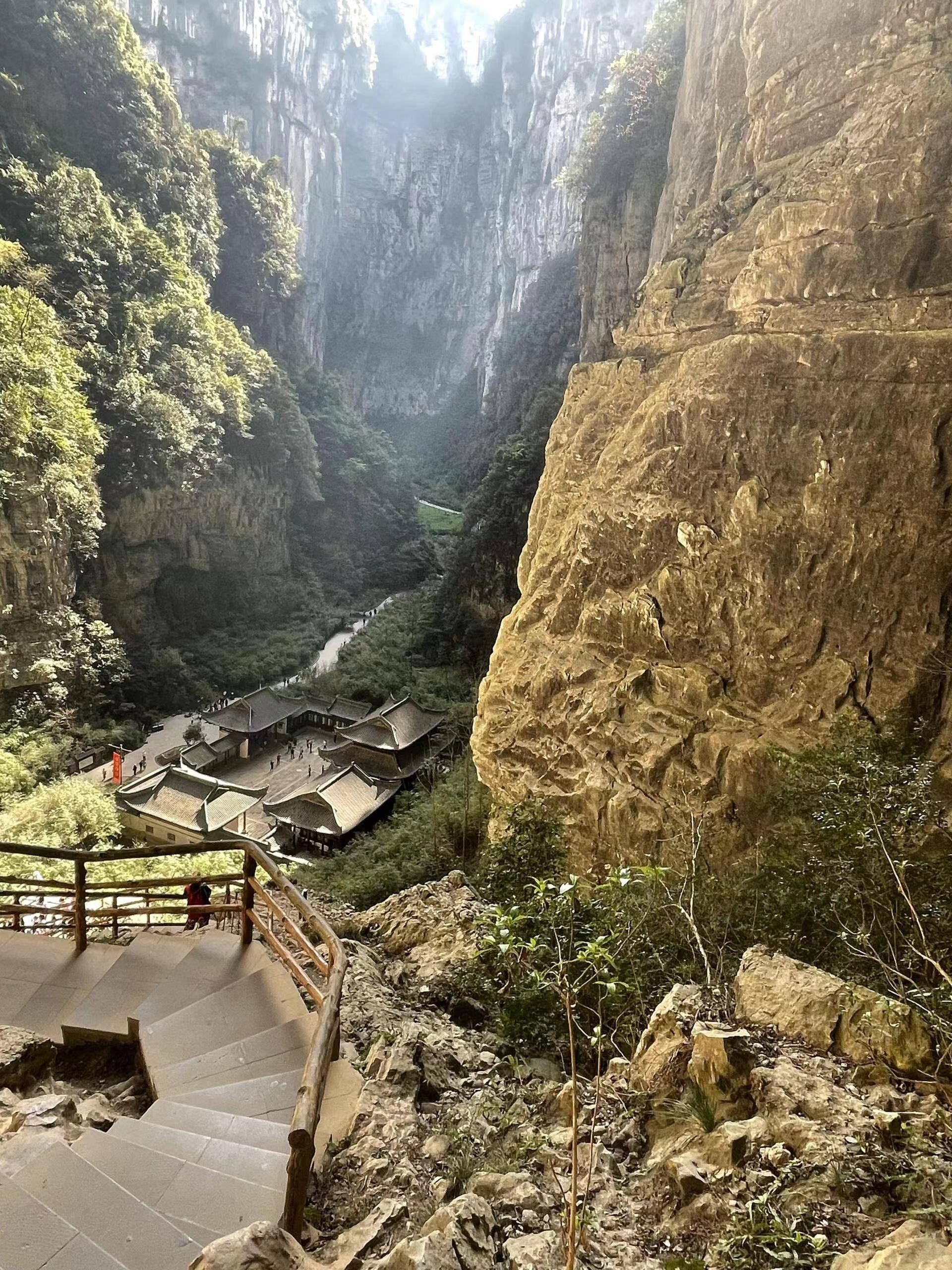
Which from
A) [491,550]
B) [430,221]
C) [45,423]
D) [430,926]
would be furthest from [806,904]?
[430,221]

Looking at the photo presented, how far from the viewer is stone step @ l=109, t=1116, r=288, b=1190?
2189 millimetres

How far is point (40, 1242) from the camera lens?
1762 millimetres

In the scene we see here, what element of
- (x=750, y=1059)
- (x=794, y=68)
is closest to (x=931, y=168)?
(x=794, y=68)

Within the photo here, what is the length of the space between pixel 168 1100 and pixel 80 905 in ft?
4.84

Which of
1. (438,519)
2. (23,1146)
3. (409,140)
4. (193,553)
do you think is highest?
(409,140)

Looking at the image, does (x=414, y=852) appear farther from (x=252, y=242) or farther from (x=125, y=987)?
(x=252, y=242)

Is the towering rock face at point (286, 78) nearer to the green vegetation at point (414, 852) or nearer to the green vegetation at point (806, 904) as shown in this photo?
the green vegetation at point (414, 852)

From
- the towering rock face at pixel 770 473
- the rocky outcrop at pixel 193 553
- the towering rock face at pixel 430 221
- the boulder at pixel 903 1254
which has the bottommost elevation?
the rocky outcrop at pixel 193 553

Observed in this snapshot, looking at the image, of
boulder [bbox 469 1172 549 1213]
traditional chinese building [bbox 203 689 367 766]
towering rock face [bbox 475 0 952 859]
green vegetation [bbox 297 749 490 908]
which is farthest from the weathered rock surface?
traditional chinese building [bbox 203 689 367 766]

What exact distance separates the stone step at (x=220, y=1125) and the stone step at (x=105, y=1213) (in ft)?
1.37

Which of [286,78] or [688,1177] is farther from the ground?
[286,78]

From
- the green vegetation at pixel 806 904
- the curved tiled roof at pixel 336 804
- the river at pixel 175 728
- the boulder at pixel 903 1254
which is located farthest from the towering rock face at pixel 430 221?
the boulder at pixel 903 1254

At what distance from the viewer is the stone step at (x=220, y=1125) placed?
2410 millimetres

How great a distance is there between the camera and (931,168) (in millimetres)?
5566
